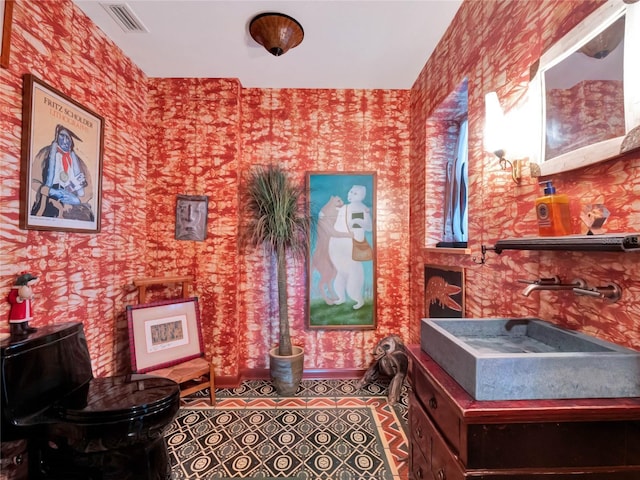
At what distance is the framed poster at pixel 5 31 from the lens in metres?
1.39

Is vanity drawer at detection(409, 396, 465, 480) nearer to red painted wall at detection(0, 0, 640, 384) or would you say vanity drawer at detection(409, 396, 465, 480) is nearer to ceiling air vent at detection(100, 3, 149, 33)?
red painted wall at detection(0, 0, 640, 384)

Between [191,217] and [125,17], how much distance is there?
1.54 m

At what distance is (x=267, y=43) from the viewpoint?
198 cm

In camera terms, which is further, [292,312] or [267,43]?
[292,312]

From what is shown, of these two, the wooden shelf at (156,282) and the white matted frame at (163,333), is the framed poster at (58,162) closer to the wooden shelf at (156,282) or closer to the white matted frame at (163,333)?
the wooden shelf at (156,282)

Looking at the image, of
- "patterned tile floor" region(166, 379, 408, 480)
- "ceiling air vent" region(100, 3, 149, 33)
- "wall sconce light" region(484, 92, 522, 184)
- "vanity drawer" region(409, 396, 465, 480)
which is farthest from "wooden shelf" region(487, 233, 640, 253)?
"ceiling air vent" region(100, 3, 149, 33)

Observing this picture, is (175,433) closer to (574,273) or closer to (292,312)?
(292,312)

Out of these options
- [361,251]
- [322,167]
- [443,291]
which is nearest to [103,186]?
[322,167]

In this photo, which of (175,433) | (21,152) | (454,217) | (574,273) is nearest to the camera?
(574,273)

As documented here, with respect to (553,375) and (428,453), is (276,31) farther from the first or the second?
(428,453)

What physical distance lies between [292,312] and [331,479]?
144cm

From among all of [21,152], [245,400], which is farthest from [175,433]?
[21,152]

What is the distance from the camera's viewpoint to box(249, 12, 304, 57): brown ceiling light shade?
186cm

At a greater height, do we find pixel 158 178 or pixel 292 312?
pixel 158 178
